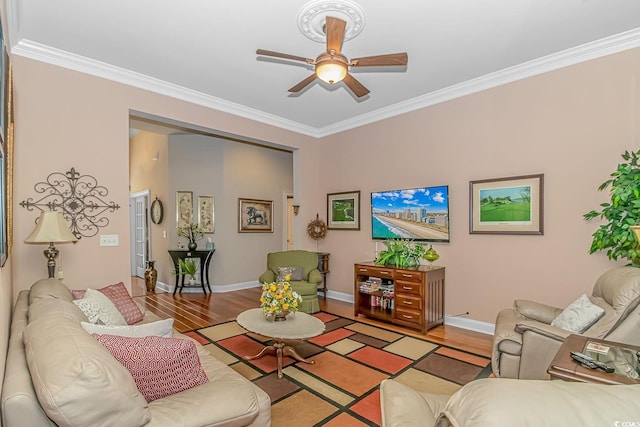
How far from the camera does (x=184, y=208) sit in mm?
6406

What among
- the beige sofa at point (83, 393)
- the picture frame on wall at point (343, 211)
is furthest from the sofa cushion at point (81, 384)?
the picture frame on wall at point (343, 211)

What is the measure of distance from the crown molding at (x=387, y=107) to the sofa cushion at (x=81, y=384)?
121 inches

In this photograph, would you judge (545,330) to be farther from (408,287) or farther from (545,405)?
(545,405)

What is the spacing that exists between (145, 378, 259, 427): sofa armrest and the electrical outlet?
2.73m

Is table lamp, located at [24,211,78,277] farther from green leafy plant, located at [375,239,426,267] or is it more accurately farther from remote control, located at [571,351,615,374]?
remote control, located at [571,351,615,374]

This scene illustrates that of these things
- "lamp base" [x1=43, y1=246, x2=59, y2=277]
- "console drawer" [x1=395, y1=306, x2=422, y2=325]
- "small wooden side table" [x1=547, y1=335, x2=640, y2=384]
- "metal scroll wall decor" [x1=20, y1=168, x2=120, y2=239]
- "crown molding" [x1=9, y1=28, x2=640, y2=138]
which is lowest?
"console drawer" [x1=395, y1=306, x2=422, y2=325]

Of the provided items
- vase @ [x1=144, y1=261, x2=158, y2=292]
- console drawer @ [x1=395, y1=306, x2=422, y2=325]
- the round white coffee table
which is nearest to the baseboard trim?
console drawer @ [x1=395, y1=306, x2=422, y2=325]

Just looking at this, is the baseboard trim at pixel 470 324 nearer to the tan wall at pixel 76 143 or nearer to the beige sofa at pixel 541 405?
the beige sofa at pixel 541 405

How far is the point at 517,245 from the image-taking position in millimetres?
3639

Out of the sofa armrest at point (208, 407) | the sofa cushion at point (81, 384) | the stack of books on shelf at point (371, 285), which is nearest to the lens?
the sofa cushion at point (81, 384)

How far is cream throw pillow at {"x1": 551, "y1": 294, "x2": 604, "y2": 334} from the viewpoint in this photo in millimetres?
2332

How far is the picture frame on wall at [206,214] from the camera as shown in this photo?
6449 mm

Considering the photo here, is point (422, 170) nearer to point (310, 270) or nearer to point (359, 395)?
point (310, 270)

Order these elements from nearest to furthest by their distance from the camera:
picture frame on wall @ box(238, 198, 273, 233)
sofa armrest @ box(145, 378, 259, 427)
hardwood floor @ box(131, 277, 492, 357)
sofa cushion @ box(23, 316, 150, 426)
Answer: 1. sofa cushion @ box(23, 316, 150, 426)
2. sofa armrest @ box(145, 378, 259, 427)
3. hardwood floor @ box(131, 277, 492, 357)
4. picture frame on wall @ box(238, 198, 273, 233)
